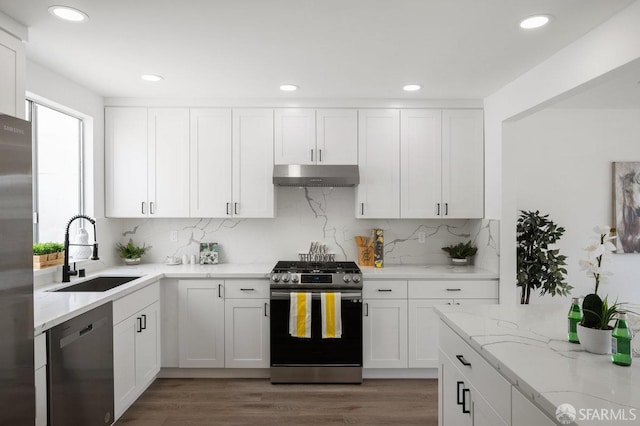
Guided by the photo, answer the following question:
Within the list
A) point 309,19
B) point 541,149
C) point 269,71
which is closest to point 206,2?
point 309,19

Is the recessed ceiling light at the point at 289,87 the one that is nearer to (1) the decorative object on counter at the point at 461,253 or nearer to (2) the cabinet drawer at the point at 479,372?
(1) the decorative object on counter at the point at 461,253

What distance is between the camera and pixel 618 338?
137 centimetres

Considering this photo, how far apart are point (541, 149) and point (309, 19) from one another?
3.11m

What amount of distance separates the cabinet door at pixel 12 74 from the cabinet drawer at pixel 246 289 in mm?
1952

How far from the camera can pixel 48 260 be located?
9.58 feet

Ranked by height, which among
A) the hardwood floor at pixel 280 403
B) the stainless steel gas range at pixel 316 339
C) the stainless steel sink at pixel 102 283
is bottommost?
the hardwood floor at pixel 280 403

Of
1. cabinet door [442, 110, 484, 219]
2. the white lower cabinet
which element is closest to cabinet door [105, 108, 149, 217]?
the white lower cabinet

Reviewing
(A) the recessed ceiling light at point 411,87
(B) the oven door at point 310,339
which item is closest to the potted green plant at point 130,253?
(B) the oven door at point 310,339

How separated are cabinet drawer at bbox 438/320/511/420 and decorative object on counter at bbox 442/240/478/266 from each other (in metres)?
1.95

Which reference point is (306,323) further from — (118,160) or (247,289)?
(118,160)

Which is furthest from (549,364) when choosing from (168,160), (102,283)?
(168,160)

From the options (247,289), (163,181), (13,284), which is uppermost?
(163,181)

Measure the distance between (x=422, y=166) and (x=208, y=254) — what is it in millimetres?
2260

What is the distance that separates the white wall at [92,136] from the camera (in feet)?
10.1
